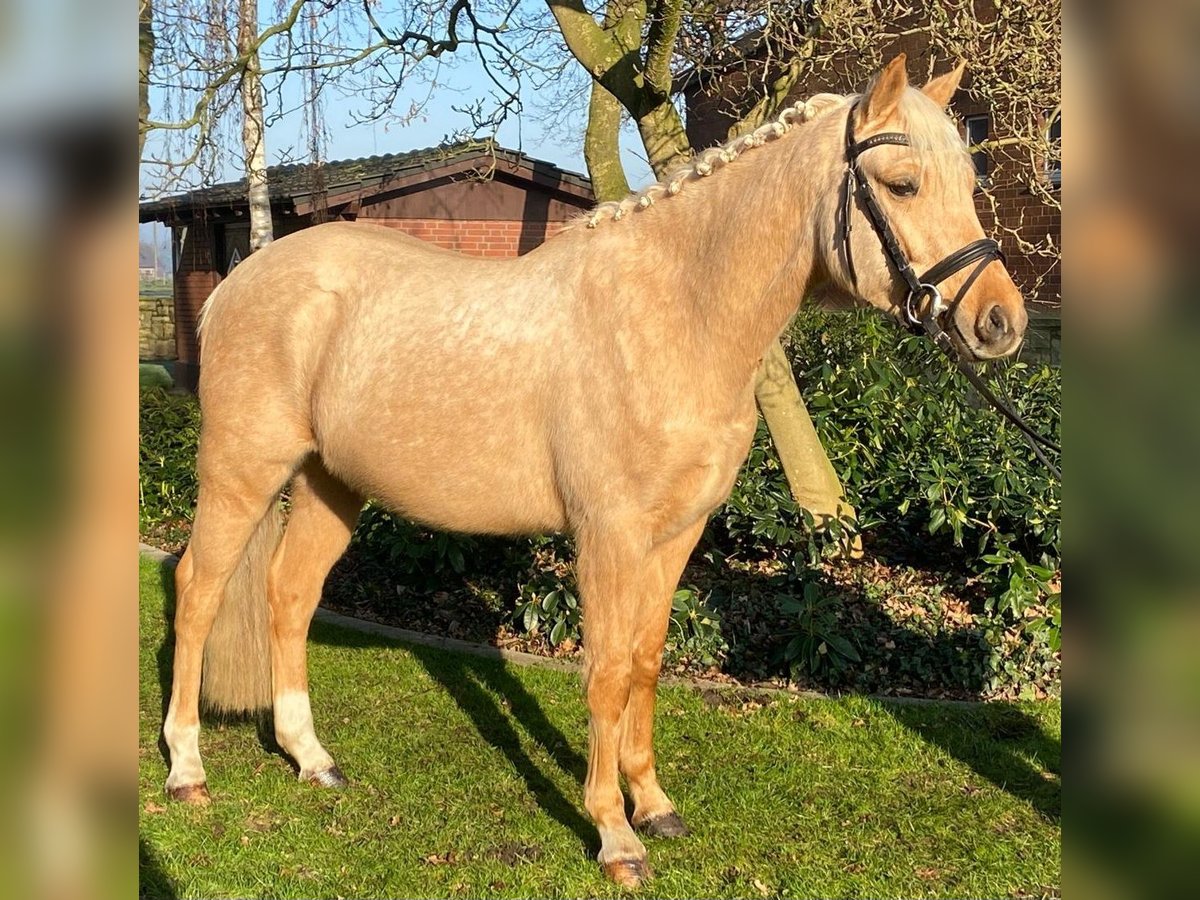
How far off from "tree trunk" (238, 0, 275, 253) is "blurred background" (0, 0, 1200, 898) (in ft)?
16.6

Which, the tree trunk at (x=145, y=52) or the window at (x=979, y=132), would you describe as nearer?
the tree trunk at (x=145, y=52)

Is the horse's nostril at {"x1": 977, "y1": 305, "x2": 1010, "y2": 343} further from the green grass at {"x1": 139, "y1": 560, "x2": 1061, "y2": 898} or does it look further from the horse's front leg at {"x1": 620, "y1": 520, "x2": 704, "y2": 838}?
the green grass at {"x1": 139, "y1": 560, "x2": 1061, "y2": 898}

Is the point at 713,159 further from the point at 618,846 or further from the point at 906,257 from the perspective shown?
the point at 618,846

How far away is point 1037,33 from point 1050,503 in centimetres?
253

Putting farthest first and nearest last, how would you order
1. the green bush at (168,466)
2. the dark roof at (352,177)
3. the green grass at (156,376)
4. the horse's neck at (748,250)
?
the green grass at (156,376) → the dark roof at (352,177) → the green bush at (168,466) → the horse's neck at (748,250)

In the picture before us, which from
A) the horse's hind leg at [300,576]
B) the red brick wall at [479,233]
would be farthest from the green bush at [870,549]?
the red brick wall at [479,233]

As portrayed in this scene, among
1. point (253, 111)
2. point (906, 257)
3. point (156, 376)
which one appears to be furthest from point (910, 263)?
point (156, 376)

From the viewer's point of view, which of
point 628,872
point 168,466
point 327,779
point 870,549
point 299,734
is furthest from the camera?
point 168,466

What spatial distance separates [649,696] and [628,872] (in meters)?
0.65

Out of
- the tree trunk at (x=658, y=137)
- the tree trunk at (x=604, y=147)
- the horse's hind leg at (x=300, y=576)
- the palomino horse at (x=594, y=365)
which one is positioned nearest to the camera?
the palomino horse at (x=594, y=365)

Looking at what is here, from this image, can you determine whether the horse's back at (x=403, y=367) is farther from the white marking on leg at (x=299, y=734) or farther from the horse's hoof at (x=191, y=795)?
the horse's hoof at (x=191, y=795)

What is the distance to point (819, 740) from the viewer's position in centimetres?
442

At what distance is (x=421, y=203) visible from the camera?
1566 cm

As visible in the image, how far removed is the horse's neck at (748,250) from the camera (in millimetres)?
3074
